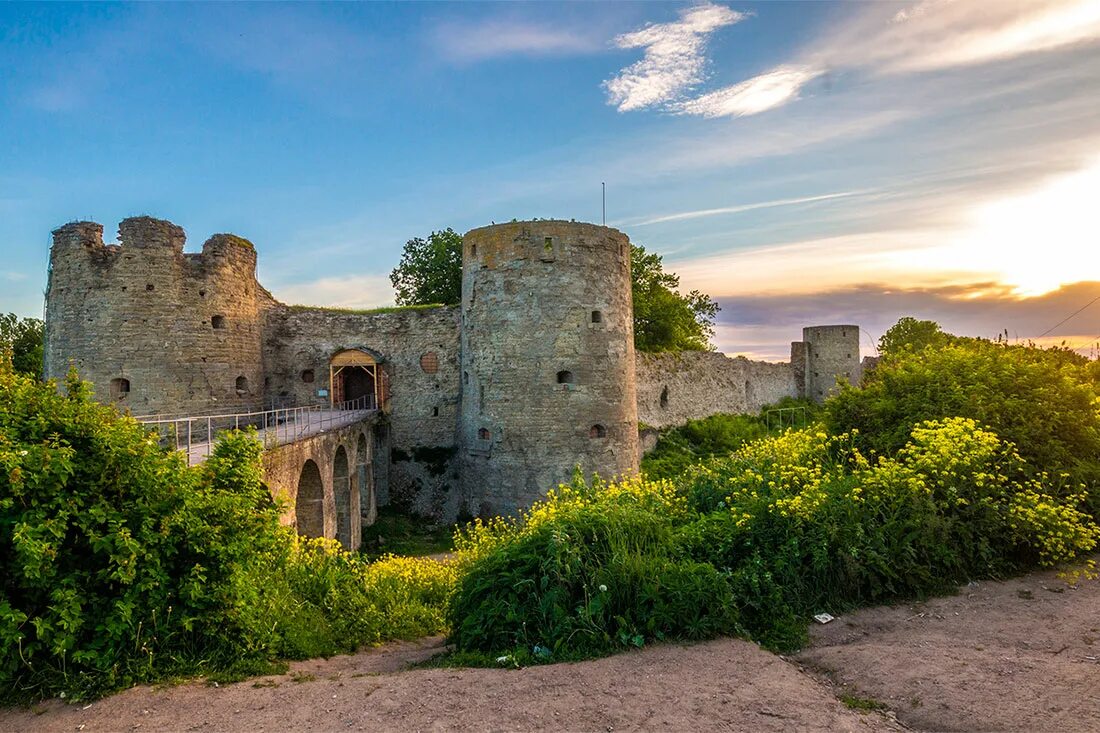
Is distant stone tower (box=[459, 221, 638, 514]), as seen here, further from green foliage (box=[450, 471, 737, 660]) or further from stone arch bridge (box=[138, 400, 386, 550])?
green foliage (box=[450, 471, 737, 660])

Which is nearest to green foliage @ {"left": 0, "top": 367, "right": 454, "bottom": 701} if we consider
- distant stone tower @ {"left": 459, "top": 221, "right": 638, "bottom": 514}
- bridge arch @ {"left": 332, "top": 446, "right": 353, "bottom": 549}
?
bridge arch @ {"left": 332, "top": 446, "right": 353, "bottom": 549}

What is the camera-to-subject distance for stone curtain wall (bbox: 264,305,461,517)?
70.3 ft

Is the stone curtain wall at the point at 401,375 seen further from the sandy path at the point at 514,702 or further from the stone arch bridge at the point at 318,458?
the sandy path at the point at 514,702

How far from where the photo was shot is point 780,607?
7098 mm

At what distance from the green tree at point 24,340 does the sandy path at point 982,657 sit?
34.2m

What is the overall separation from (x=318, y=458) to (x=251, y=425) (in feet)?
19.3

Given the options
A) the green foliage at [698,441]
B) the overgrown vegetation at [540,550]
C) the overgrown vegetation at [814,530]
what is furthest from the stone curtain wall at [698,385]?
the overgrown vegetation at [540,550]

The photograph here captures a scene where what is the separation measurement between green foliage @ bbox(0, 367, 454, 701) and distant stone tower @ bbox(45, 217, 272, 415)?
1039cm

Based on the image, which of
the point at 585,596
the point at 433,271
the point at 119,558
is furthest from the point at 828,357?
the point at 119,558

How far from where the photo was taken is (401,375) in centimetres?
2230

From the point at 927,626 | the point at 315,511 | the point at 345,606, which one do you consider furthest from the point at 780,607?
the point at 315,511

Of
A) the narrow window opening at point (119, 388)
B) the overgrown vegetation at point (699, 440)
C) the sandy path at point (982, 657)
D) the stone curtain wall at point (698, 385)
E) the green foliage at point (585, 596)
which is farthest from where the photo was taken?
the stone curtain wall at point (698, 385)

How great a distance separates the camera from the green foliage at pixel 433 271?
97.7 feet

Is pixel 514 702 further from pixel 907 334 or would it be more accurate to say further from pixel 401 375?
pixel 907 334
